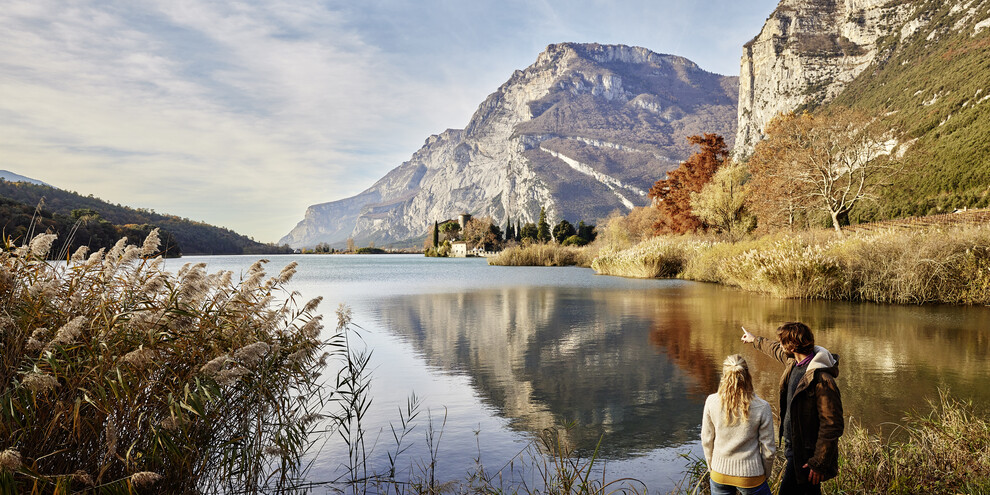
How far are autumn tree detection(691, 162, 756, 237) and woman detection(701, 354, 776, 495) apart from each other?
36039 millimetres

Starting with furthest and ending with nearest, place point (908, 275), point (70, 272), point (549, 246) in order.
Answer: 1. point (549, 246)
2. point (908, 275)
3. point (70, 272)

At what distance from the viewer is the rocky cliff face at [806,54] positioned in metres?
105

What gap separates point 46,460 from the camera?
3.40m

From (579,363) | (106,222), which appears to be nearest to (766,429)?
(579,363)

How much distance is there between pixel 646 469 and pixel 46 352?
443 cm

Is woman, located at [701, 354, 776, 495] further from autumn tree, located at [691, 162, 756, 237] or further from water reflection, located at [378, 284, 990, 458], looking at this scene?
autumn tree, located at [691, 162, 756, 237]

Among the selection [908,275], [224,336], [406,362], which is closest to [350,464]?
[224,336]

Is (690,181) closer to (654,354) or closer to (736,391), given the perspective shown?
(654,354)

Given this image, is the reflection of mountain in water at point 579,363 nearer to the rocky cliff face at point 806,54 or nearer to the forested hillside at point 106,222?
the forested hillside at point 106,222

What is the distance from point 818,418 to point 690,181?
4366 cm

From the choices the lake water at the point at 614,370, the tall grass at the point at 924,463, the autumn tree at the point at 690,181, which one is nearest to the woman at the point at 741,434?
the tall grass at the point at 924,463

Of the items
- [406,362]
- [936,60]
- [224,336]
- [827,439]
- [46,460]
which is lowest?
[406,362]

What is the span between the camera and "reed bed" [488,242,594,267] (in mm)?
51375

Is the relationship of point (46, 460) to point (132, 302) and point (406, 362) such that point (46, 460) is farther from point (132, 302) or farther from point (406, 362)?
point (406, 362)
